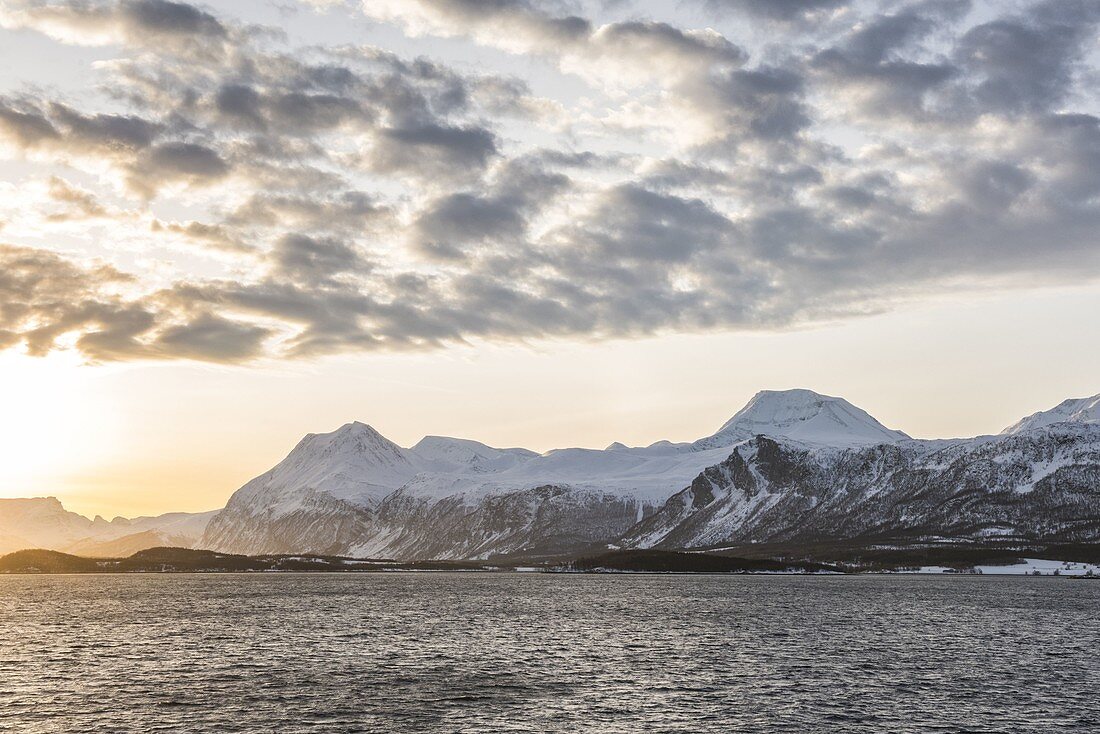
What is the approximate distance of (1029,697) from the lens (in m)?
96.2

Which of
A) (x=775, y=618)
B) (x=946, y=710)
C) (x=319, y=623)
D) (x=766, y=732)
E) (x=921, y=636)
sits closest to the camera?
(x=766, y=732)

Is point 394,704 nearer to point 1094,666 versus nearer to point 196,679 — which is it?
point 196,679

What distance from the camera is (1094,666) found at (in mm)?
119000

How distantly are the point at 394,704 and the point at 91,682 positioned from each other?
115 feet

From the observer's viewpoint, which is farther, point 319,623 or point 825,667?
point 319,623

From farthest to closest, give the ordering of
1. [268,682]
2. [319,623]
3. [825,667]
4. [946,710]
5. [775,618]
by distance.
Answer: [775,618]
[319,623]
[825,667]
[268,682]
[946,710]

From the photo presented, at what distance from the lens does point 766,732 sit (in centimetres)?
7956

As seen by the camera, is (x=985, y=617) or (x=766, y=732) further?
(x=985, y=617)

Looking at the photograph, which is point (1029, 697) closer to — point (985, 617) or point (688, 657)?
point (688, 657)

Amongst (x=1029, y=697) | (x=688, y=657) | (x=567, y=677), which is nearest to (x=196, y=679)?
(x=567, y=677)

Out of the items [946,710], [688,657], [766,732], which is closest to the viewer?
[766,732]

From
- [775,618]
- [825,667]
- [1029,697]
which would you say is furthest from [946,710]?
[775,618]

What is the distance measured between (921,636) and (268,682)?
313ft

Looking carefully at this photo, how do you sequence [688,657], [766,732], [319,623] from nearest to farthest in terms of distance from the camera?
1. [766,732]
2. [688,657]
3. [319,623]
